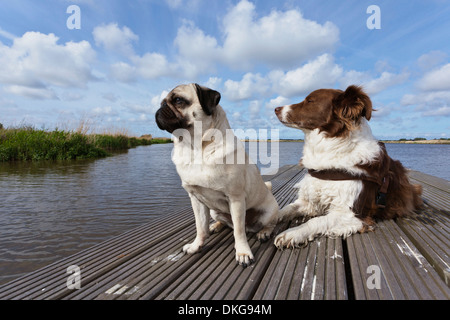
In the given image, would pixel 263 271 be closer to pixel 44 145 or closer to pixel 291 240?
pixel 291 240

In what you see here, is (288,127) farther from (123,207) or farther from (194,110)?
(123,207)

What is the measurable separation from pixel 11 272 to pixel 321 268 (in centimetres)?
305

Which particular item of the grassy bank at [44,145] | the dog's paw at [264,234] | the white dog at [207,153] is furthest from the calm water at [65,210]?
the grassy bank at [44,145]

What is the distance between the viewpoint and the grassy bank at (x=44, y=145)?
466 inches

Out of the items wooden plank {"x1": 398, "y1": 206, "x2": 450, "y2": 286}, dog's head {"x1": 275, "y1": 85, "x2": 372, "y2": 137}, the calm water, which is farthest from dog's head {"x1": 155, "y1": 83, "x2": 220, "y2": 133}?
the calm water

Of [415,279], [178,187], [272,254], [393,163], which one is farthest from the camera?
[178,187]

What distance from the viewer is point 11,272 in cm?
259

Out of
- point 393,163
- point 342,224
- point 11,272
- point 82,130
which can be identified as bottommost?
point 11,272

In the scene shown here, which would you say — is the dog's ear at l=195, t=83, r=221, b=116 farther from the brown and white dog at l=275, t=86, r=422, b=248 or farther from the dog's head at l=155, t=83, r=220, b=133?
the brown and white dog at l=275, t=86, r=422, b=248

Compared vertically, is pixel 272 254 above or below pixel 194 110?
below

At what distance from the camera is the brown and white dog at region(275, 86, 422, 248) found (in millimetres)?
2434

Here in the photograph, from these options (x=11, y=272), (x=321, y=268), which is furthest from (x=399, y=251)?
(x=11, y=272)

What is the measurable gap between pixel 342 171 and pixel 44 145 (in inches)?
568

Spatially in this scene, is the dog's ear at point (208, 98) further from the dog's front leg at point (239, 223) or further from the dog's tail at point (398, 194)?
the dog's tail at point (398, 194)
